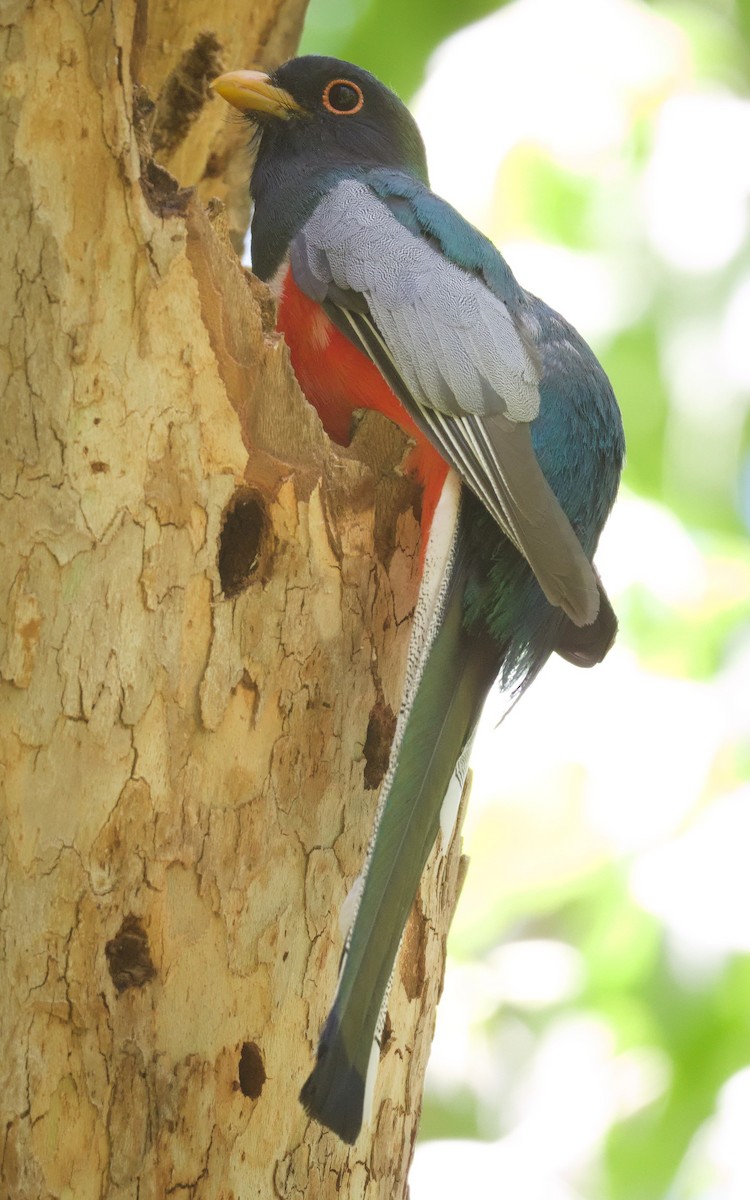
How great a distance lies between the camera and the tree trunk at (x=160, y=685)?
91.4 inches

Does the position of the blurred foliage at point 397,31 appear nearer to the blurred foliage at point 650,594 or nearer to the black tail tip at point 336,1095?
the blurred foliage at point 650,594

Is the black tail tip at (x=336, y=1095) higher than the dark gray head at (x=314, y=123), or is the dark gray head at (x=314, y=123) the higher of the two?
the dark gray head at (x=314, y=123)

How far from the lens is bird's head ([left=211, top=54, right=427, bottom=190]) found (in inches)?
150

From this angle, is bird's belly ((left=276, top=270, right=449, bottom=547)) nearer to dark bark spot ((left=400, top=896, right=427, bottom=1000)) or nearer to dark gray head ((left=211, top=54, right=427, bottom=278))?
dark gray head ((left=211, top=54, right=427, bottom=278))

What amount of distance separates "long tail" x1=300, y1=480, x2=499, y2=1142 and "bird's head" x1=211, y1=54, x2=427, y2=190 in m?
1.61

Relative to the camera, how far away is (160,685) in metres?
2.47

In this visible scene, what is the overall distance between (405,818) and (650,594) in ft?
8.76

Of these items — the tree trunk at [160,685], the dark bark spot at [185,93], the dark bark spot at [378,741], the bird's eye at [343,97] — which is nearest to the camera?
the tree trunk at [160,685]

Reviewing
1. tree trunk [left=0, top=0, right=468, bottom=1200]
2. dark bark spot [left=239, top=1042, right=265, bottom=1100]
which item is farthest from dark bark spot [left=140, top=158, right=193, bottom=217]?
dark bark spot [left=239, top=1042, right=265, bottom=1100]

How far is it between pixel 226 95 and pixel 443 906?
2293mm

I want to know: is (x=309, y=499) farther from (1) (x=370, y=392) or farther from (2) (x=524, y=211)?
(2) (x=524, y=211)

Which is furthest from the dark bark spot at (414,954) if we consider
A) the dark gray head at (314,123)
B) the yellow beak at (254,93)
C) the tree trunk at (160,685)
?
the yellow beak at (254,93)

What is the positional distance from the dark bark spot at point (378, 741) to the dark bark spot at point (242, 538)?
1.23 ft

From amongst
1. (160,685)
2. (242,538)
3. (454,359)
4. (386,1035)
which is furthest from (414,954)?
(454,359)
